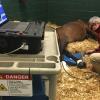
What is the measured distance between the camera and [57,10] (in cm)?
435

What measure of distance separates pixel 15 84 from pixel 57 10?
11.0 feet

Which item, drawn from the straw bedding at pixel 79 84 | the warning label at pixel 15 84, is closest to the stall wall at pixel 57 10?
the straw bedding at pixel 79 84

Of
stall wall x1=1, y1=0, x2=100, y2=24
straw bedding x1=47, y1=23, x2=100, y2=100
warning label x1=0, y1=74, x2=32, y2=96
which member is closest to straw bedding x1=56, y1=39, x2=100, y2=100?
straw bedding x1=47, y1=23, x2=100, y2=100

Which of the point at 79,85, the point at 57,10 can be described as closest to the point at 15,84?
the point at 79,85

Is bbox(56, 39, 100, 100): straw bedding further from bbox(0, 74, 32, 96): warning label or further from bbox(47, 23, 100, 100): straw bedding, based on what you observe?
bbox(0, 74, 32, 96): warning label

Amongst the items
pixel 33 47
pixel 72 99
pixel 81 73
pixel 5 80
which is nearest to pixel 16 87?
pixel 5 80

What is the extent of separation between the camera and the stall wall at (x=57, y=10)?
4.20m

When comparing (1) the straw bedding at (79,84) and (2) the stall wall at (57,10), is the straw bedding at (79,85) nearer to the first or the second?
(1) the straw bedding at (79,84)

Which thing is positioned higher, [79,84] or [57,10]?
[57,10]

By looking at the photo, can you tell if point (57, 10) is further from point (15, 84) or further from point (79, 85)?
point (15, 84)

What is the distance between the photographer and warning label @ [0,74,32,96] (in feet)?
3.55

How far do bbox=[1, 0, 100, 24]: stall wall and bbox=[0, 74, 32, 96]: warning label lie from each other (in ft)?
10.4

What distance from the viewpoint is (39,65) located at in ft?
3.60

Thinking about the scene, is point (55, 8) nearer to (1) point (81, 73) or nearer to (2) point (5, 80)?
(1) point (81, 73)
